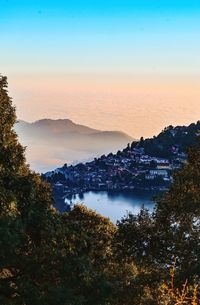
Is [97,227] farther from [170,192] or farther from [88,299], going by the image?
[88,299]

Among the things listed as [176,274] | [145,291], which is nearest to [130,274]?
[145,291]

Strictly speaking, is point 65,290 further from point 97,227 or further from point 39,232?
point 97,227

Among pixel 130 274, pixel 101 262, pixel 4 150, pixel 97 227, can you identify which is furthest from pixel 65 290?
pixel 97 227

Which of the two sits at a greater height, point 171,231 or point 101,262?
point 171,231

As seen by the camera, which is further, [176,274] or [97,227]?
[97,227]

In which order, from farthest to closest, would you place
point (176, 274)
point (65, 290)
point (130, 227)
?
1. point (130, 227)
2. point (176, 274)
3. point (65, 290)

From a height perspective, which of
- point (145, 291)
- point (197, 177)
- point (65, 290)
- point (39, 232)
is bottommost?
point (145, 291)

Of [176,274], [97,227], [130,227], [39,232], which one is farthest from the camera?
[97,227]
